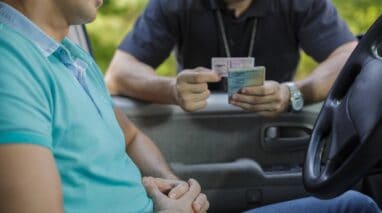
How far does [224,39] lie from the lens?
2.67 m

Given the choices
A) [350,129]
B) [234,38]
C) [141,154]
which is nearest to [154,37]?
[234,38]

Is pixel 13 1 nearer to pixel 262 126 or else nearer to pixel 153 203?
pixel 153 203

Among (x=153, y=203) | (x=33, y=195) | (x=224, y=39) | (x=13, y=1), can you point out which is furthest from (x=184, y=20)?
(x=33, y=195)

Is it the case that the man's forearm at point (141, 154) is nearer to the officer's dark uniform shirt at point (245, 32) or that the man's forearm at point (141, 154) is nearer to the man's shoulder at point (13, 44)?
the man's shoulder at point (13, 44)

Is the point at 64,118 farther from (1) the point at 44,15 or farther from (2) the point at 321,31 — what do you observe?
(2) the point at 321,31

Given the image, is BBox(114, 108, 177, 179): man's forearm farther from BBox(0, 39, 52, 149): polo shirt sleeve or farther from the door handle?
BBox(0, 39, 52, 149): polo shirt sleeve

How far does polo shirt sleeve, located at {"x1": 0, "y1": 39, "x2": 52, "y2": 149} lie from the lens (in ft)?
4.12

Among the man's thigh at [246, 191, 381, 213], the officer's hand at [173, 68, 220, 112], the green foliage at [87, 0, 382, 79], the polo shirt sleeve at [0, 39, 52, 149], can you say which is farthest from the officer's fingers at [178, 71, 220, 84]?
the green foliage at [87, 0, 382, 79]

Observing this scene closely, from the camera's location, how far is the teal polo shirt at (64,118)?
128 cm

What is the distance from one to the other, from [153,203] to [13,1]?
1.80ft

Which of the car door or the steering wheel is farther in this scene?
the car door

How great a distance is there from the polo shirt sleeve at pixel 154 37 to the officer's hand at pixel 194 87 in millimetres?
393

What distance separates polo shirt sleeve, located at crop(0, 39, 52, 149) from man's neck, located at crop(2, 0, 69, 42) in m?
0.09

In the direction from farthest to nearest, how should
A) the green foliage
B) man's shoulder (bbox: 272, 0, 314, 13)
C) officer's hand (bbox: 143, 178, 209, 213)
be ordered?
1. the green foliage
2. man's shoulder (bbox: 272, 0, 314, 13)
3. officer's hand (bbox: 143, 178, 209, 213)
